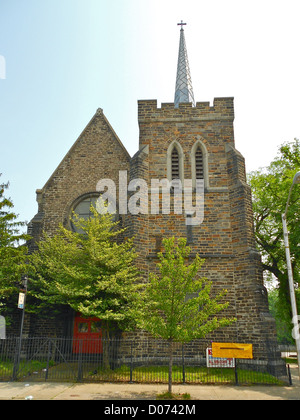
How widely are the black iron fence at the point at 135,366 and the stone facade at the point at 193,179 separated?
103 cm

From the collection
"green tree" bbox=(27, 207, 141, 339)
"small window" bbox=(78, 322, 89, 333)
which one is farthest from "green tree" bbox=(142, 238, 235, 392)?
"small window" bbox=(78, 322, 89, 333)

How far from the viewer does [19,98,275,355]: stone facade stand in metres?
15.4

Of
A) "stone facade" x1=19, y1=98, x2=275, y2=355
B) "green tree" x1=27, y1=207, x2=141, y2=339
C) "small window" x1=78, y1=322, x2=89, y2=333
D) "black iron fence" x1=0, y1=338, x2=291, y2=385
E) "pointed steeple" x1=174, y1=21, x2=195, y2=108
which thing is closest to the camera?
"black iron fence" x1=0, y1=338, x2=291, y2=385

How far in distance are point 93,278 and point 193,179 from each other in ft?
24.6

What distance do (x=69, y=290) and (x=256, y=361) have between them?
8214 mm

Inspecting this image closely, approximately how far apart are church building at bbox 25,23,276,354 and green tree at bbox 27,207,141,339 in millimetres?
1699

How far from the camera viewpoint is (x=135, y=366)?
A: 562 inches

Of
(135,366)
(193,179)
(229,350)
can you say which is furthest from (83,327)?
(193,179)

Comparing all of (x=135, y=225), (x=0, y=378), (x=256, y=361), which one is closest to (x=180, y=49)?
(x=135, y=225)

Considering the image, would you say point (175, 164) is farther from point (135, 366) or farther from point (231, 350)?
point (135, 366)

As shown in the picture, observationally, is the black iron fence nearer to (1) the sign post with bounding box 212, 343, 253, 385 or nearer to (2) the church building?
(1) the sign post with bounding box 212, 343, 253, 385

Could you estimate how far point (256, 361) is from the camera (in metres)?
14.2
